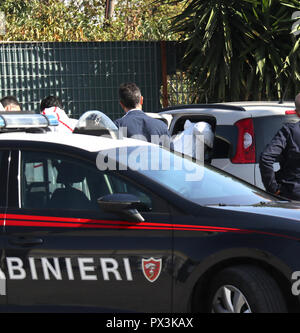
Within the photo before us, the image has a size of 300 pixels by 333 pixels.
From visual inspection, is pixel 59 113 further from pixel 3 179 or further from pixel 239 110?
pixel 3 179

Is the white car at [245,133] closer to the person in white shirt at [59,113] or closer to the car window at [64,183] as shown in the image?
the person in white shirt at [59,113]

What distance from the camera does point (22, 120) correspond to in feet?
18.8

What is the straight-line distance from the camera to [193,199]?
4.96m

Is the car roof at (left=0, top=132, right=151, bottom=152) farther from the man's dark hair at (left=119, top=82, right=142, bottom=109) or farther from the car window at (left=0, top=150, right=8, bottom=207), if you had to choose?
the man's dark hair at (left=119, top=82, right=142, bottom=109)

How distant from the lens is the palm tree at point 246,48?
44.4 feet

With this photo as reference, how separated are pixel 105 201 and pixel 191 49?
31.1 ft

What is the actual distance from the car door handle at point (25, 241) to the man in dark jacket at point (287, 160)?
7.24 ft

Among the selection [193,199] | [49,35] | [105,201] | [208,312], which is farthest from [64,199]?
[49,35]

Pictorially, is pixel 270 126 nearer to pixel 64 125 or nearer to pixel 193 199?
pixel 64 125

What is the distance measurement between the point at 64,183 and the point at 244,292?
1284mm

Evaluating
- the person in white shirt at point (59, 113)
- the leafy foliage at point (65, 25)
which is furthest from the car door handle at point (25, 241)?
the leafy foliage at point (65, 25)

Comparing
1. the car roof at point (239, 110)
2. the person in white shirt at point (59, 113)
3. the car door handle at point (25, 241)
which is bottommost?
the car door handle at point (25, 241)

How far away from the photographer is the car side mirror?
4.73 metres

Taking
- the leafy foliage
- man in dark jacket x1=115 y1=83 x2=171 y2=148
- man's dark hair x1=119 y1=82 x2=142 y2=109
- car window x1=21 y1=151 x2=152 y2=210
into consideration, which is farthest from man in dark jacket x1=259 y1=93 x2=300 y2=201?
the leafy foliage
